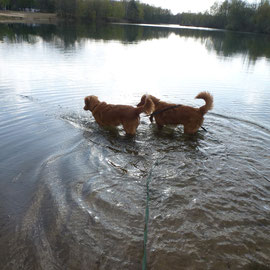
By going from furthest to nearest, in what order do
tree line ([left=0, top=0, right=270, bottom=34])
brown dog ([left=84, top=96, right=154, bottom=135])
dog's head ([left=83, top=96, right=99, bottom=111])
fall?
1. tree line ([left=0, top=0, right=270, bottom=34])
2. dog's head ([left=83, top=96, right=99, bottom=111])
3. brown dog ([left=84, top=96, right=154, bottom=135])

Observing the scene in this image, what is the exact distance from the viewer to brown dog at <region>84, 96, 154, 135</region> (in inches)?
232

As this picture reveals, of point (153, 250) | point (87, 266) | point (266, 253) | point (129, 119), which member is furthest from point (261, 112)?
point (87, 266)

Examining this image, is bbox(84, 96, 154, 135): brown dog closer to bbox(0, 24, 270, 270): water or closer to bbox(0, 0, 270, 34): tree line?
bbox(0, 24, 270, 270): water

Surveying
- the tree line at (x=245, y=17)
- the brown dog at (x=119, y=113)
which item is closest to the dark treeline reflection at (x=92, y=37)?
the brown dog at (x=119, y=113)

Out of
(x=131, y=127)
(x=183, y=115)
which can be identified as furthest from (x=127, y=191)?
(x=183, y=115)

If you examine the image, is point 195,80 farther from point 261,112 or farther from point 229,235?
point 229,235

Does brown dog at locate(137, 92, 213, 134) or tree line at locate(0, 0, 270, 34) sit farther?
tree line at locate(0, 0, 270, 34)

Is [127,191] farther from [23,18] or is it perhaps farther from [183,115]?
[23,18]

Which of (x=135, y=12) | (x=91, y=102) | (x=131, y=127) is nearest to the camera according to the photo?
(x=131, y=127)

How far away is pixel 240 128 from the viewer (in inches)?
273

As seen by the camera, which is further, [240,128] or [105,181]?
[240,128]

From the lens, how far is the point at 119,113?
20.4ft

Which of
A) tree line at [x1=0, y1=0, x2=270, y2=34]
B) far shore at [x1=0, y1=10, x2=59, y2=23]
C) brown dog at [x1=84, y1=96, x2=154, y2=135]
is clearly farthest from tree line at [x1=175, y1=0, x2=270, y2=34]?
brown dog at [x1=84, y1=96, x2=154, y2=135]

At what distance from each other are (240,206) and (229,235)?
2.36ft
